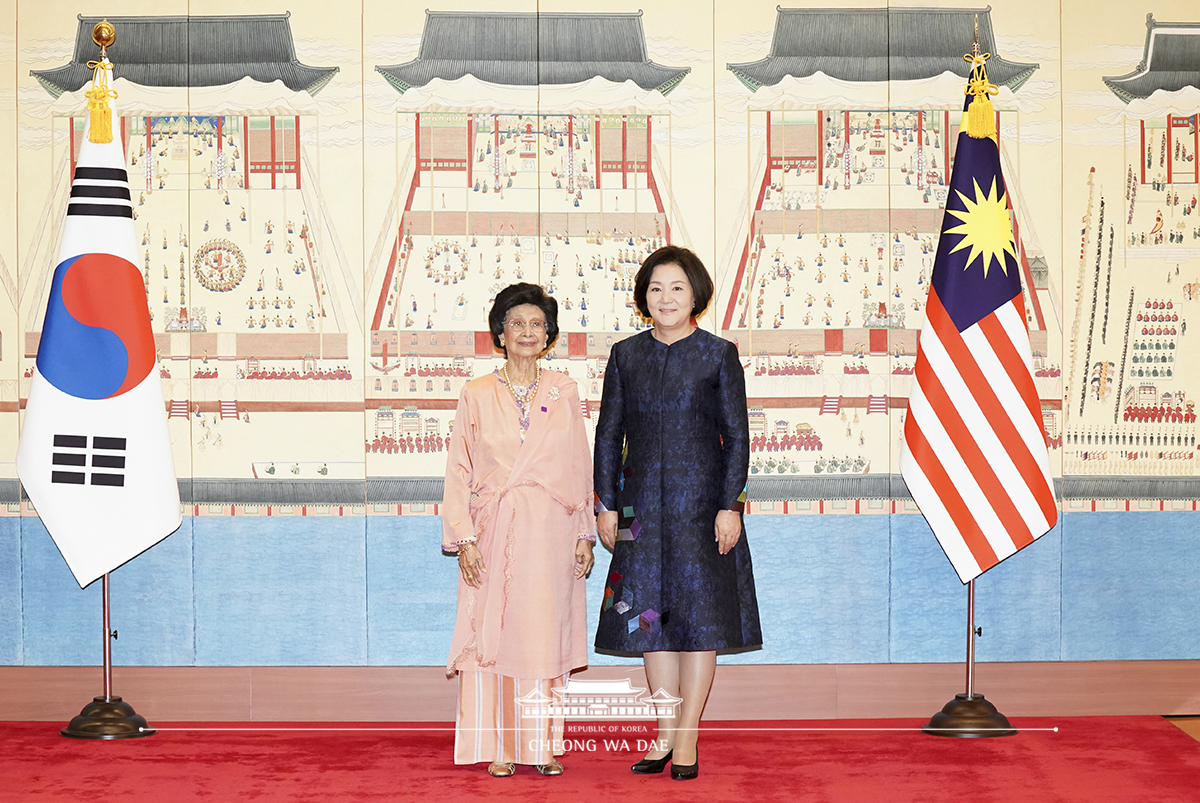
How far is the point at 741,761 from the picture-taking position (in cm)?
365

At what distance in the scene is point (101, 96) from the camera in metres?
3.86

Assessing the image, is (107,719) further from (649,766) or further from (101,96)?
(101,96)

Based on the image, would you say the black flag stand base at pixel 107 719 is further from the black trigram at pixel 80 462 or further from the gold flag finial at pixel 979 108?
the gold flag finial at pixel 979 108

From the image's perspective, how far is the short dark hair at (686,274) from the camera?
3514 mm

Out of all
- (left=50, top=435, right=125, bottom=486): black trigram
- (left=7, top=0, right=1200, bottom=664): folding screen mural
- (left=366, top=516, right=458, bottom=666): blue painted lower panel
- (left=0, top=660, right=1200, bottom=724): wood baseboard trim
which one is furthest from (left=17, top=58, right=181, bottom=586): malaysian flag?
(left=366, top=516, right=458, bottom=666): blue painted lower panel

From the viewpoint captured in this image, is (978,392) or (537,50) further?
(537,50)

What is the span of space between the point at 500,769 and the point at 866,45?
301 centimetres

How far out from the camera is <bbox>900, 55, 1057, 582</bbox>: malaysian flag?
392cm

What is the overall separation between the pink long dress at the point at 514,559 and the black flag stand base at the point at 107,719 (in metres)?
1.31

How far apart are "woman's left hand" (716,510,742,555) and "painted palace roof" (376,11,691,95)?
180cm

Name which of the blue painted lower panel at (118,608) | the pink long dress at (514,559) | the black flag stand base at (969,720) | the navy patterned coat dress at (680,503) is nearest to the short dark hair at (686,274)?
the navy patterned coat dress at (680,503)

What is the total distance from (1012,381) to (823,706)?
1441 mm

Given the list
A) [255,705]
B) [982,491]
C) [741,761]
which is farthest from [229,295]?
[982,491]

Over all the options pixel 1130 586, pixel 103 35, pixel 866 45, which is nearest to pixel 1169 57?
pixel 866 45
